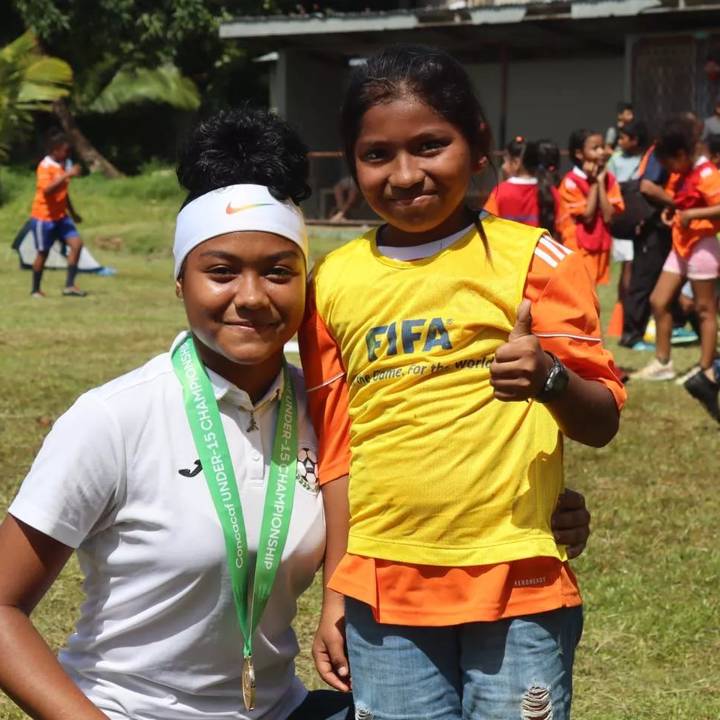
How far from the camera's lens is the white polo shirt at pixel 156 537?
236 centimetres

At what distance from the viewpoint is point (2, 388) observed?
8742 millimetres

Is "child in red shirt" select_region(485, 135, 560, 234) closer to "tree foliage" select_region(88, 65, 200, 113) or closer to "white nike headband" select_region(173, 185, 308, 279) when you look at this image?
"white nike headband" select_region(173, 185, 308, 279)

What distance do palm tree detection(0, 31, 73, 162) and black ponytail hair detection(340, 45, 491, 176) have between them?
15.6m

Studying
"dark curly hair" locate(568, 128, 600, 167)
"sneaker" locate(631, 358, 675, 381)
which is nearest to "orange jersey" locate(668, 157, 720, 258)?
"sneaker" locate(631, 358, 675, 381)

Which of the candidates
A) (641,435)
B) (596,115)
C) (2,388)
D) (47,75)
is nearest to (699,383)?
(641,435)

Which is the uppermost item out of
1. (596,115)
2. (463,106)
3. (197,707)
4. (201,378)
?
(463,106)

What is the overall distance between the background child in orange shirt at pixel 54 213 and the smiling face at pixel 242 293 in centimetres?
1279

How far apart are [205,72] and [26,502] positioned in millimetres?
28192

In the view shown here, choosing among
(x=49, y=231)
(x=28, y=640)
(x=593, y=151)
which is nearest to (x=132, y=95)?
(x=49, y=231)

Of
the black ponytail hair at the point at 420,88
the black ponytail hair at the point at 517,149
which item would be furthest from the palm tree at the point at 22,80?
the black ponytail hair at the point at 420,88

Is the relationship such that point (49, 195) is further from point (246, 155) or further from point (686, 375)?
point (246, 155)

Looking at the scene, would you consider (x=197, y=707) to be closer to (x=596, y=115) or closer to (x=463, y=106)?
(x=463, y=106)

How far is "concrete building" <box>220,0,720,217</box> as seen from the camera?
20641 mm

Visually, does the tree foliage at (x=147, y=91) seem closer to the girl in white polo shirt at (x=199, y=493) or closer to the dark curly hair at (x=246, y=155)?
the dark curly hair at (x=246, y=155)
